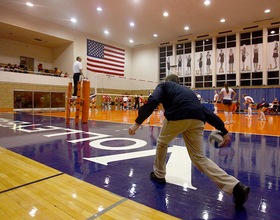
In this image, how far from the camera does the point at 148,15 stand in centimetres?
1664

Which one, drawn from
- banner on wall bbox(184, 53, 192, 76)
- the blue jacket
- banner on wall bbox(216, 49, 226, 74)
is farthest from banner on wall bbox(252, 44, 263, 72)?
the blue jacket

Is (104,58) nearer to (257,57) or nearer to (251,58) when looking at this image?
(251,58)

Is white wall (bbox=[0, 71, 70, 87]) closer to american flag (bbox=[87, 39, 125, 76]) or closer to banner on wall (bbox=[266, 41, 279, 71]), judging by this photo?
american flag (bbox=[87, 39, 125, 76])

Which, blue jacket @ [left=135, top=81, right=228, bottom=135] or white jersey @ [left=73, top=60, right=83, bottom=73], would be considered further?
white jersey @ [left=73, top=60, right=83, bottom=73]

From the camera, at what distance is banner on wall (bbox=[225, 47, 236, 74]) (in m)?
19.8

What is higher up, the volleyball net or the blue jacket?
the volleyball net

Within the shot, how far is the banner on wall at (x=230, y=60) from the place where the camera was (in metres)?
19.8

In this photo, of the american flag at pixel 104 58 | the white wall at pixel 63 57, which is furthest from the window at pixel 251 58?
the white wall at pixel 63 57

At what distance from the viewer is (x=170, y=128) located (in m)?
1.99

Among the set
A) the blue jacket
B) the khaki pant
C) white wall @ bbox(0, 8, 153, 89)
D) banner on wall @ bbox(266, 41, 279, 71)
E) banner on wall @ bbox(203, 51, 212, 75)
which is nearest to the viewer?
the khaki pant

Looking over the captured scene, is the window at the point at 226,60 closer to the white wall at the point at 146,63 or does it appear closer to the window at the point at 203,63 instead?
the window at the point at 203,63

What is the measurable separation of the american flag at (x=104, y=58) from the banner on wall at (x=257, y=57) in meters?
15.1

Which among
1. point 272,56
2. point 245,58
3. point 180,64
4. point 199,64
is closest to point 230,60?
point 245,58

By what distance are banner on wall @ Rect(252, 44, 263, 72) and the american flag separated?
49.4 ft
